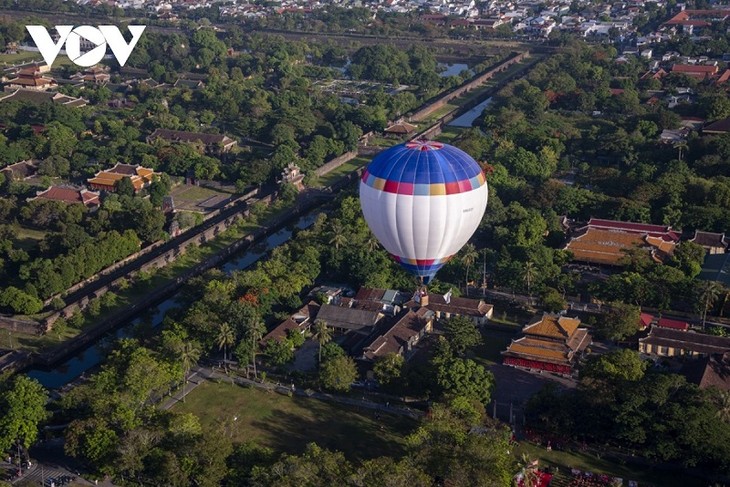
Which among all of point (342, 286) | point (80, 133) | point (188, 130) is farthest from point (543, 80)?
point (342, 286)

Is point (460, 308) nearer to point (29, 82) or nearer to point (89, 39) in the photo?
point (29, 82)

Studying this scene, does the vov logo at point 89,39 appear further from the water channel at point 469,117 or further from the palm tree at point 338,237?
the palm tree at point 338,237

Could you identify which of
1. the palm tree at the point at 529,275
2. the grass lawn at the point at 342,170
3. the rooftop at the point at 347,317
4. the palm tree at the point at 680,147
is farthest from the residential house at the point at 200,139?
the palm tree at the point at 680,147

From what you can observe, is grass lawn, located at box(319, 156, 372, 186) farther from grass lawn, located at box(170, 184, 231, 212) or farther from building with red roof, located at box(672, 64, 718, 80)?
building with red roof, located at box(672, 64, 718, 80)

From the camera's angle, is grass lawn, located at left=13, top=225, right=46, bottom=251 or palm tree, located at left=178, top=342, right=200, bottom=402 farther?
grass lawn, located at left=13, top=225, right=46, bottom=251

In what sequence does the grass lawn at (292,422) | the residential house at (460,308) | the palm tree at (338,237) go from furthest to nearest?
the palm tree at (338,237)
the residential house at (460,308)
the grass lawn at (292,422)

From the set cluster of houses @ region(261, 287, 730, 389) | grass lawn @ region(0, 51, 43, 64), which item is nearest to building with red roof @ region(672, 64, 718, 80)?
cluster of houses @ region(261, 287, 730, 389)

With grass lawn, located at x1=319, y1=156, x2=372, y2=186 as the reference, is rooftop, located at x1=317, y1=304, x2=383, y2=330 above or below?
above

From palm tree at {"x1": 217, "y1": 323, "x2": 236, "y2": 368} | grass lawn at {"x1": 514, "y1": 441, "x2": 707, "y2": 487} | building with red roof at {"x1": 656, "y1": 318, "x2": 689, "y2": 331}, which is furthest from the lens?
building with red roof at {"x1": 656, "y1": 318, "x2": 689, "y2": 331}
